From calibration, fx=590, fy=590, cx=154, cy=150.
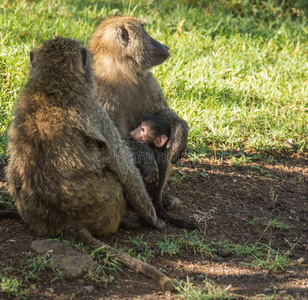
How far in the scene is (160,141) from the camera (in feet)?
15.1

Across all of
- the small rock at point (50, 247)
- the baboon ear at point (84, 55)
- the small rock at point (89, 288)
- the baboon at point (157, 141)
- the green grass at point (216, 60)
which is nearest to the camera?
the small rock at point (89, 288)

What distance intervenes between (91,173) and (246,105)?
327 cm

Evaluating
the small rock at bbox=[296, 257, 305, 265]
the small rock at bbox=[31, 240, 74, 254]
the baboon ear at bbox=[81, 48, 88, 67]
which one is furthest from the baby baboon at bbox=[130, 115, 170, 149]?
the small rock at bbox=[296, 257, 305, 265]

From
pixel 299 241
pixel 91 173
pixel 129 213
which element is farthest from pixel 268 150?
pixel 91 173

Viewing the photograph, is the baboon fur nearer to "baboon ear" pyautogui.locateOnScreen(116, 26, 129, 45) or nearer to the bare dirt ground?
the bare dirt ground

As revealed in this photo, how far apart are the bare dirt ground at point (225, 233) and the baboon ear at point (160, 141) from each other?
21.8 inches

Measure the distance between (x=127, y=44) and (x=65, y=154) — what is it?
1.28 metres

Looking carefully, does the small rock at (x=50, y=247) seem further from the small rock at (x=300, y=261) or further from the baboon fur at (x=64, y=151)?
the small rock at (x=300, y=261)

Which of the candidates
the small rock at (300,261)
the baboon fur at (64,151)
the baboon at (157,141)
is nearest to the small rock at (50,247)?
the baboon fur at (64,151)

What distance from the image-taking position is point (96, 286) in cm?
341

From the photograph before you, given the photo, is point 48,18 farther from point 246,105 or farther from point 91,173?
point 91,173

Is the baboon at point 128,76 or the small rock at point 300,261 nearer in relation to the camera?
the small rock at point 300,261

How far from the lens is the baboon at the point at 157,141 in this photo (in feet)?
14.7

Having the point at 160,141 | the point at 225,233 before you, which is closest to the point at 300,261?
the point at 225,233
